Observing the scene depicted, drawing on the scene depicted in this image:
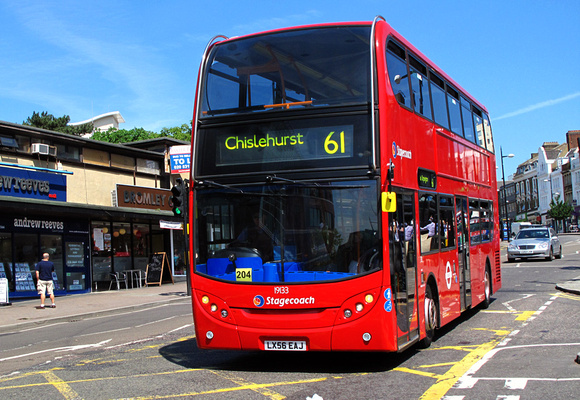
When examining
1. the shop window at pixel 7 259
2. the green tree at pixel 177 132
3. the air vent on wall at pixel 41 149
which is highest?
the green tree at pixel 177 132

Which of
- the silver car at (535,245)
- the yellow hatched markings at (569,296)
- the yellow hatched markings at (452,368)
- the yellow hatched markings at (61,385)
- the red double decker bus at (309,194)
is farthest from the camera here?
the silver car at (535,245)

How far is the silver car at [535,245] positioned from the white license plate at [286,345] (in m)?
28.5

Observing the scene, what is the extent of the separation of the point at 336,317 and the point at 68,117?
61.1 m

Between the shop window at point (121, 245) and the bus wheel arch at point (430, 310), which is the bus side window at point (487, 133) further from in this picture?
the shop window at point (121, 245)

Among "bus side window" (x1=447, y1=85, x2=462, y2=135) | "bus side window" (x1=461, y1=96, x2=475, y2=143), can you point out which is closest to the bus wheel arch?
"bus side window" (x1=447, y1=85, x2=462, y2=135)

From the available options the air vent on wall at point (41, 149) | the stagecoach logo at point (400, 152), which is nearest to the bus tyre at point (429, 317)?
Answer: the stagecoach logo at point (400, 152)

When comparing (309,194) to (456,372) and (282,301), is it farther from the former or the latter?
(456,372)

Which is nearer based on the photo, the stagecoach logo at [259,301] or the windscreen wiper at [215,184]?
the stagecoach logo at [259,301]

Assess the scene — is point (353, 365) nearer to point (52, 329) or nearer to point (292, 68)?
point (292, 68)

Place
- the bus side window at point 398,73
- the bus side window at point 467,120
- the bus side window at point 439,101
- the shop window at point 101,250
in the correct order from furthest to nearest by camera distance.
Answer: the shop window at point 101,250 → the bus side window at point 467,120 → the bus side window at point 439,101 → the bus side window at point 398,73

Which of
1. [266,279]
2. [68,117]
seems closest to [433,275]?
[266,279]

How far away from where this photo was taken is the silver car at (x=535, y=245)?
33750mm

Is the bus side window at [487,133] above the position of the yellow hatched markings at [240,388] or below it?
above

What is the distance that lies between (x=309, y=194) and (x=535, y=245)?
28488 millimetres
